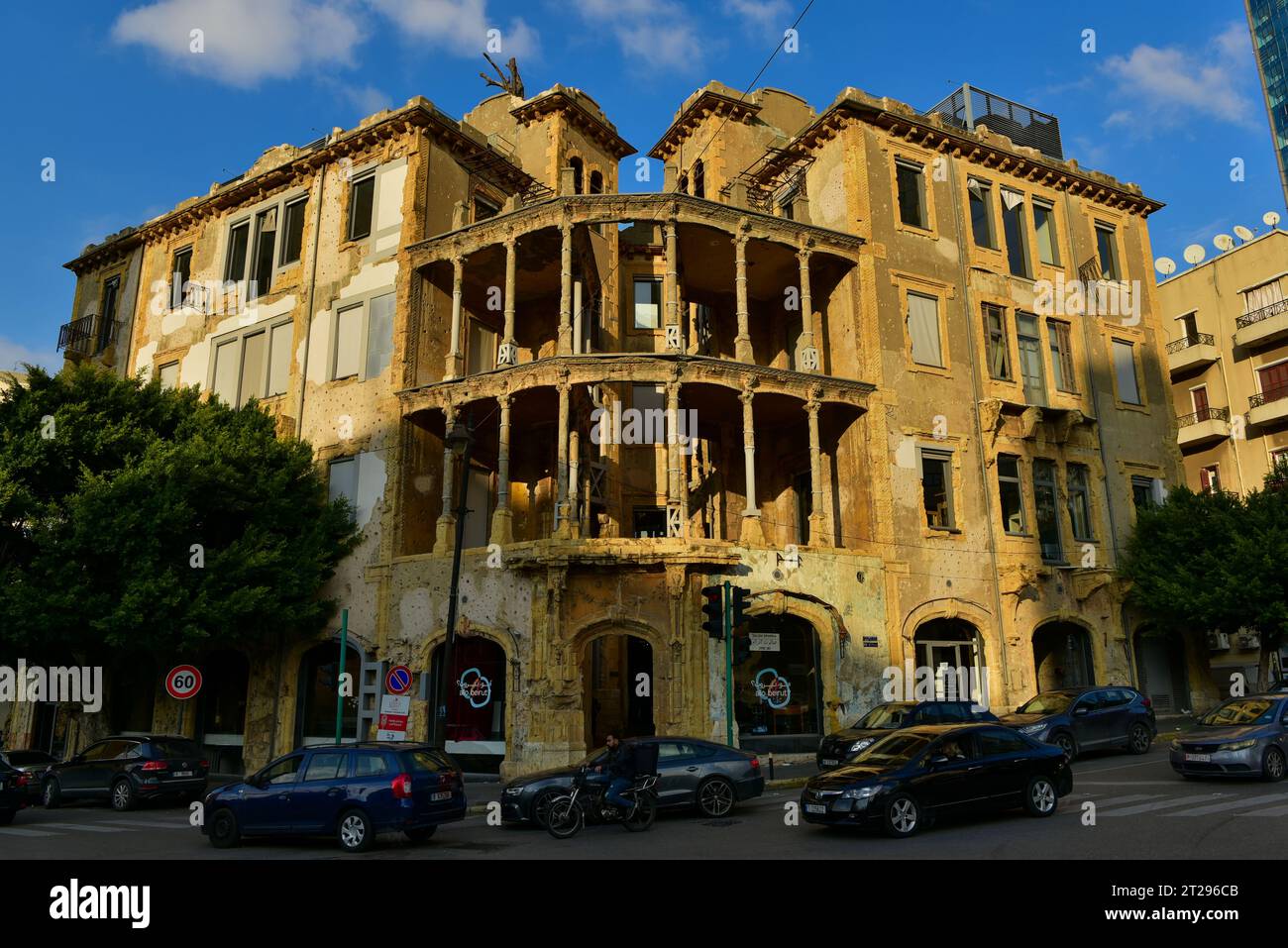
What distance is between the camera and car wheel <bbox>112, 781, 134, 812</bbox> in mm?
18688

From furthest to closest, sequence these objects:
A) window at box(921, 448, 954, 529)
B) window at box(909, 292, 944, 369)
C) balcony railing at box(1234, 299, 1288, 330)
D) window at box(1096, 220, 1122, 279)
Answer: balcony railing at box(1234, 299, 1288, 330) < window at box(1096, 220, 1122, 279) < window at box(909, 292, 944, 369) < window at box(921, 448, 954, 529)

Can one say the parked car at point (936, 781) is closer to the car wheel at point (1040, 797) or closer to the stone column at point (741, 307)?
the car wheel at point (1040, 797)

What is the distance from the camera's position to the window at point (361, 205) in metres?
28.5

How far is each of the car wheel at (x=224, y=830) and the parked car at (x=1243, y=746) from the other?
1523 cm

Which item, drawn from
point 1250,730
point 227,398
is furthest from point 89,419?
point 1250,730

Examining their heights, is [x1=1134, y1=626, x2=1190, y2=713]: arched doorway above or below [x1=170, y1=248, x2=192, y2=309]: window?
below

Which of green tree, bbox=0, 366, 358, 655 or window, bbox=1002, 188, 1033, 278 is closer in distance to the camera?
green tree, bbox=0, 366, 358, 655

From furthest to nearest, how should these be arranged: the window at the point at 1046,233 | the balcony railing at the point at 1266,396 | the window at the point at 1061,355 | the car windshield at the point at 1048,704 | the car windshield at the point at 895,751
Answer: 1. the balcony railing at the point at 1266,396
2. the window at the point at 1046,233
3. the window at the point at 1061,355
4. the car windshield at the point at 1048,704
5. the car windshield at the point at 895,751

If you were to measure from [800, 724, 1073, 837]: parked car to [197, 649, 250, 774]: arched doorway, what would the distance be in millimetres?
20308

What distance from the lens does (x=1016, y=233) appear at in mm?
29953

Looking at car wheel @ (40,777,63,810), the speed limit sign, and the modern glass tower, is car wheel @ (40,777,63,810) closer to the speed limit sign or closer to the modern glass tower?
the speed limit sign

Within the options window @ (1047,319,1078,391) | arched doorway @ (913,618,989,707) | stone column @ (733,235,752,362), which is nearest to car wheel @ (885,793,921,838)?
arched doorway @ (913,618,989,707)

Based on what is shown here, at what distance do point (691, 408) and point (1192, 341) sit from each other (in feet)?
86.1

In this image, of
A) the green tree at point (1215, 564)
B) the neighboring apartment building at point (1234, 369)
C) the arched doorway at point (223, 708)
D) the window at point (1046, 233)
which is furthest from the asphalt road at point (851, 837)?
the neighboring apartment building at point (1234, 369)
